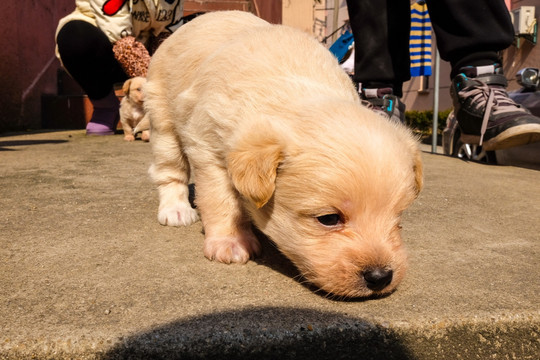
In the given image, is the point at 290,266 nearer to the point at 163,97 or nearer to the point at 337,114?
the point at 337,114

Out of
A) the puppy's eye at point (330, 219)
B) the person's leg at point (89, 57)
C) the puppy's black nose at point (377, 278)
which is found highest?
the person's leg at point (89, 57)

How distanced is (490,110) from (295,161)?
2.46 m

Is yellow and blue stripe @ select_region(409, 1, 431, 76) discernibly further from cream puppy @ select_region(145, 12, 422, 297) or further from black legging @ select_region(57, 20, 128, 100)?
cream puppy @ select_region(145, 12, 422, 297)

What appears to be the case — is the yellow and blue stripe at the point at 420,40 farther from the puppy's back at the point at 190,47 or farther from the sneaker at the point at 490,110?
the puppy's back at the point at 190,47

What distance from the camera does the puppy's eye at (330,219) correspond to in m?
1.89

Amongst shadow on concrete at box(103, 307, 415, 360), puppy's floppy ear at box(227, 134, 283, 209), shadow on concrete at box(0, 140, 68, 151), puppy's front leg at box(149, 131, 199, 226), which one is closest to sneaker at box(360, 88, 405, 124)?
puppy's front leg at box(149, 131, 199, 226)

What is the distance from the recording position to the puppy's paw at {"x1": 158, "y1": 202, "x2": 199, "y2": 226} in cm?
275

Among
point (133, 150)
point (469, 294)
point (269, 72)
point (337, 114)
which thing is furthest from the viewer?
point (133, 150)

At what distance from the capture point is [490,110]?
383 cm

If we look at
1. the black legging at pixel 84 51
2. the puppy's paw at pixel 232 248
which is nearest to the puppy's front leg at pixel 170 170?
the puppy's paw at pixel 232 248

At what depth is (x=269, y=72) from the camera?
7.72 feet

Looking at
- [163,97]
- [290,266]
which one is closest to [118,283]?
[290,266]

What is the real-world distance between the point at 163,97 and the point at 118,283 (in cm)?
157

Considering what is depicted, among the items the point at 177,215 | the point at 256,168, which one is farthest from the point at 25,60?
the point at 256,168
